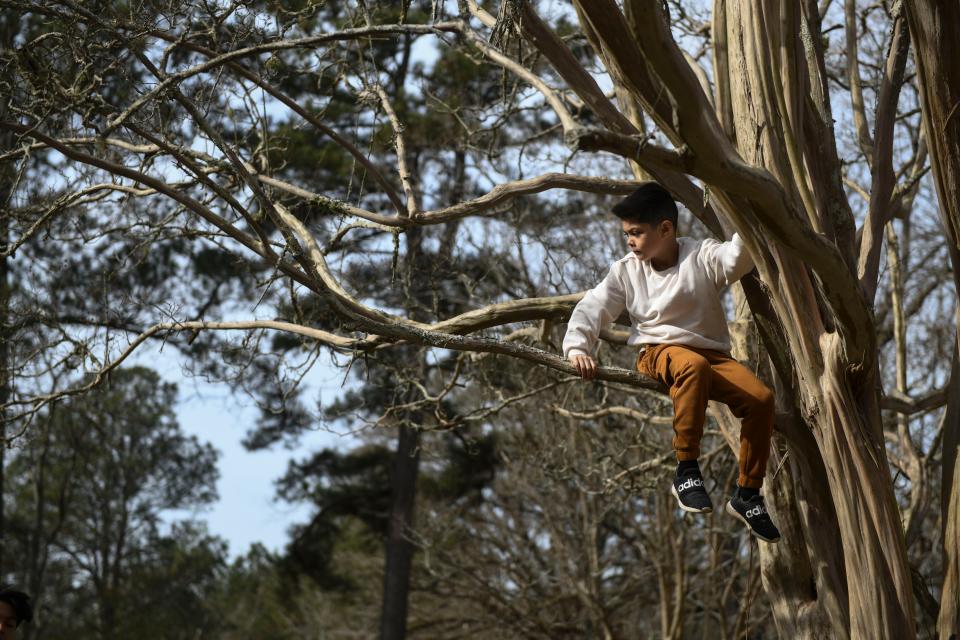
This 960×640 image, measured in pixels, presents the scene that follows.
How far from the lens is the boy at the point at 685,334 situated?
4059mm

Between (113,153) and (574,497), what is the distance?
820 cm

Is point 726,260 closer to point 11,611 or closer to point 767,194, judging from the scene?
point 767,194

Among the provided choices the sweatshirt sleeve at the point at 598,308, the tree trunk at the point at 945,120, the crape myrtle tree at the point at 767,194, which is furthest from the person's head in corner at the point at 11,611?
the tree trunk at the point at 945,120

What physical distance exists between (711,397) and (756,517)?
0.48 metres

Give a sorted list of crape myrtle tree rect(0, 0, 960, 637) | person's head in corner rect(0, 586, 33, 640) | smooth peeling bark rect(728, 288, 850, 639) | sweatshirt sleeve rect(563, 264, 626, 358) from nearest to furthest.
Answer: crape myrtle tree rect(0, 0, 960, 637)
sweatshirt sleeve rect(563, 264, 626, 358)
smooth peeling bark rect(728, 288, 850, 639)
person's head in corner rect(0, 586, 33, 640)

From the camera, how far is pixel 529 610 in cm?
1433

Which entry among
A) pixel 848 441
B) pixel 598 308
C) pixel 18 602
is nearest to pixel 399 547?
pixel 18 602

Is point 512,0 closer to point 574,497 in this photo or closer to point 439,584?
point 574,497

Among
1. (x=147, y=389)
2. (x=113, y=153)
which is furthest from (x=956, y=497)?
(x=147, y=389)

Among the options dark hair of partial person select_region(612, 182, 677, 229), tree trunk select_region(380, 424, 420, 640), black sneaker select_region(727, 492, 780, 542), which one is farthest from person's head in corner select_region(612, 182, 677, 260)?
tree trunk select_region(380, 424, 420, 640)

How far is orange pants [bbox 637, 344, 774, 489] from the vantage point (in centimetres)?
404

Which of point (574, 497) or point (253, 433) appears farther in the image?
point (253, 433)

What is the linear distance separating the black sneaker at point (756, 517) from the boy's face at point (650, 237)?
1.00 meters

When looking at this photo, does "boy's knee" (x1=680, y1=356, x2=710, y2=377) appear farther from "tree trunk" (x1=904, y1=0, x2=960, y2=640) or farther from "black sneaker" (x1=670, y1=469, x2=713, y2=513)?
"tree trunk" (x1=904, y1=0, x2=960, y2=640)
